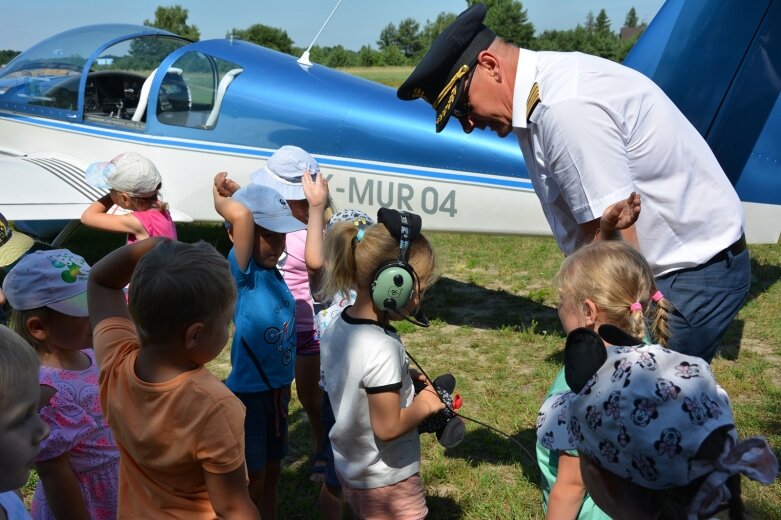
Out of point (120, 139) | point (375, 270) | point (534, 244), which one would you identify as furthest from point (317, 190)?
point (534, 244)

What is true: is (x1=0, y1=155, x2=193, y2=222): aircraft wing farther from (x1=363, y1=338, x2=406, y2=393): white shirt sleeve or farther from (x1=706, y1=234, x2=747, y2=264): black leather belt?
(x1=706, y1=234, x2=747, y2=264): black leather belt

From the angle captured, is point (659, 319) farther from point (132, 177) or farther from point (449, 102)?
point (132, 177)

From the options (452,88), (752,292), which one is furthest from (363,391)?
(752,292)

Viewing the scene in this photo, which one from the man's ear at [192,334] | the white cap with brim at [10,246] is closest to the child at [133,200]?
the white cap with brim at [10,246]

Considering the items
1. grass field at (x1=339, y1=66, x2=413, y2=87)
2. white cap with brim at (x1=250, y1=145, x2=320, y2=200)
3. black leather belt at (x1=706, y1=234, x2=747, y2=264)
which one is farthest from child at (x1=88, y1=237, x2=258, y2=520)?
grass field at (x1=339, y1=66, x2=413, y2=87)

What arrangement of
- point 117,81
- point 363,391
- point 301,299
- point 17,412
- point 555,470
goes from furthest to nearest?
point 117,81 → point 301,299 → point 555,470 → point 363,391 → point 17,412

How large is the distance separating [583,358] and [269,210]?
1.73 m

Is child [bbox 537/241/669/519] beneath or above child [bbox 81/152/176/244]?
above

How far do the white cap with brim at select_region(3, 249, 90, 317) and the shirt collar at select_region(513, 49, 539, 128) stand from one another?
4.82 feet

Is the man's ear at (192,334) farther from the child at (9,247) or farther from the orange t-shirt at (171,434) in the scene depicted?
the child at (9,247)

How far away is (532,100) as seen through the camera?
220 cm

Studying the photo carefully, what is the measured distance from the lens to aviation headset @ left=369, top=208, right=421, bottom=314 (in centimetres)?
210

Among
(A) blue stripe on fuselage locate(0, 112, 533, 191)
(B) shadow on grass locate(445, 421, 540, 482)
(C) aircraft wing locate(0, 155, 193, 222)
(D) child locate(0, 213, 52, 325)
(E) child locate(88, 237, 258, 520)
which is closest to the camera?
(E) child locate(88, 237, 258, 520)

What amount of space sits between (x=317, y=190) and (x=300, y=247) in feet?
1.67
